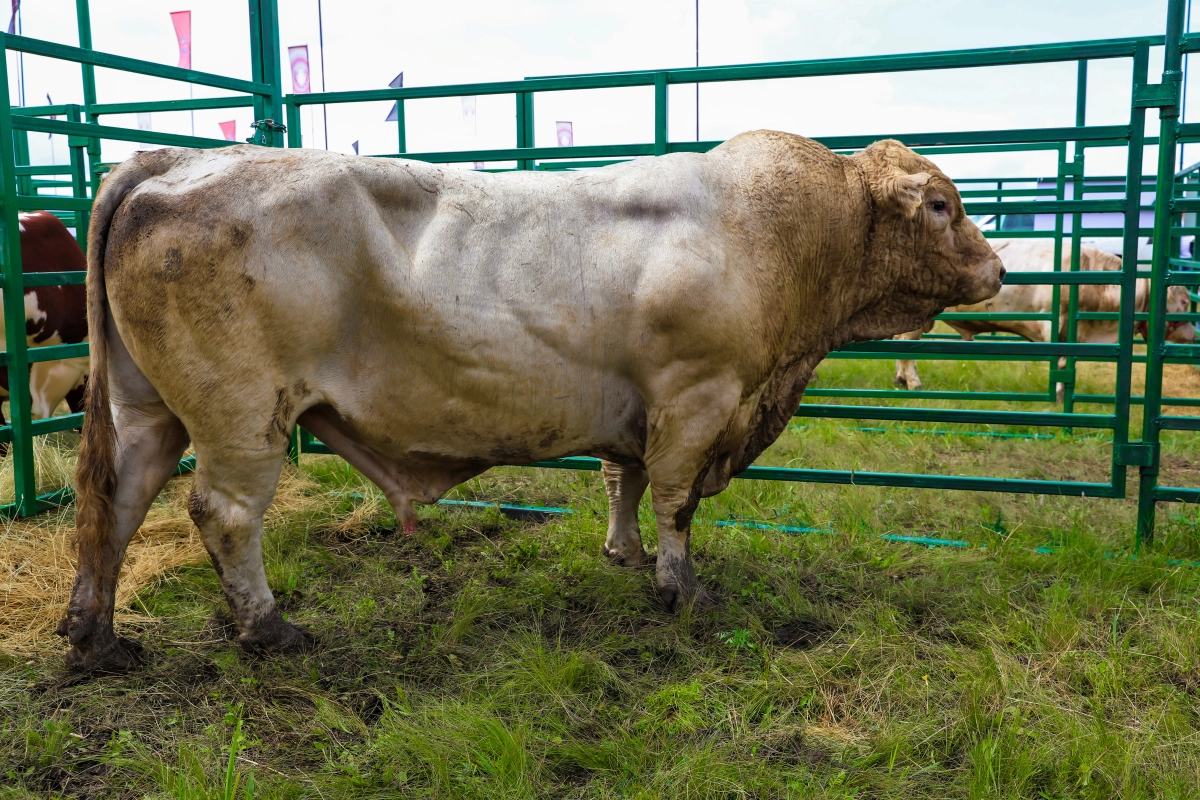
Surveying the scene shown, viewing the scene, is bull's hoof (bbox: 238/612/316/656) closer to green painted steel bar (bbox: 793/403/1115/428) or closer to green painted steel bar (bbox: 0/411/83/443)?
green painted steel bar (bbox: 0/411/83/443)

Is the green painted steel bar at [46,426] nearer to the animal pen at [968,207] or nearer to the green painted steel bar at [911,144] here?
the animal pen at [968,207]

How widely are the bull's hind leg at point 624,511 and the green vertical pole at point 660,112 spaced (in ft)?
5.14

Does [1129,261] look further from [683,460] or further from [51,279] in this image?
[51,279]

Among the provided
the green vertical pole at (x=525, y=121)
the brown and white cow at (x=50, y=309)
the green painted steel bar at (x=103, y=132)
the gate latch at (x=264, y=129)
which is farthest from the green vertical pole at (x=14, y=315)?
the green vertical pole at (x=525, y=121)

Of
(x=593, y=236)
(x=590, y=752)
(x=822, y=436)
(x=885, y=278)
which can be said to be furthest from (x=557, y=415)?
(x=822, y=436)

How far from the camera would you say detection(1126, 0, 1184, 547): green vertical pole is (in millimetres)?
3992

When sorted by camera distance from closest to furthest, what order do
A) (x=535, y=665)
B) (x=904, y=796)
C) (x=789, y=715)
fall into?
(x=904, y=796)
(x=789, y=715)
(x=535, y=665)

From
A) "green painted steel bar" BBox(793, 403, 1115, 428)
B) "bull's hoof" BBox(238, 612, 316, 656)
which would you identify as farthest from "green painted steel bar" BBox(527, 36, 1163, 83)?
"bull's hoof" BBox(238, 612, 316, 656)

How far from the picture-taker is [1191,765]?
254 cm

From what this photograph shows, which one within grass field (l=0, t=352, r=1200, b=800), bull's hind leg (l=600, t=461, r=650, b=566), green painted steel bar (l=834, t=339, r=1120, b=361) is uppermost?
green painted steel bar (l=834, t=339, r=1120, b=361)

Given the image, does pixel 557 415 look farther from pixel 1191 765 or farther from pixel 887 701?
pixel 1191 765

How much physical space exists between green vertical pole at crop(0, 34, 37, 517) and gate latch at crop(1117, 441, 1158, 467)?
200 inches

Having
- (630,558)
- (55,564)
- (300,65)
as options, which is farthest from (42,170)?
(630,558)

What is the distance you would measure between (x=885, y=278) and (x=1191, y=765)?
77.1 inches
